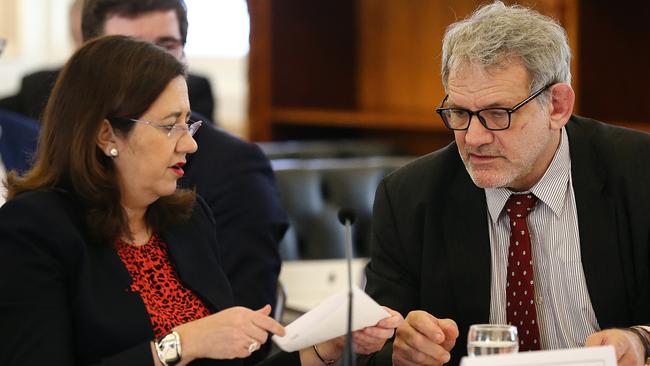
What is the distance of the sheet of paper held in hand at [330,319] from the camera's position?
6.03ft

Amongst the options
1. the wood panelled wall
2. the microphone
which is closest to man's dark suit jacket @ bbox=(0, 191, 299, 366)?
the microphone

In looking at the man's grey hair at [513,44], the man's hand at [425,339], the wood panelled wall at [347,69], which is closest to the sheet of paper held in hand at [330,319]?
the man's hand at [425,339]

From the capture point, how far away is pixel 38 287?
197 centimetres

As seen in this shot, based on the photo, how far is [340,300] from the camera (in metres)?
1.83

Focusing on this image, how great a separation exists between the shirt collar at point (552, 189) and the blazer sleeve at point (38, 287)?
868mm

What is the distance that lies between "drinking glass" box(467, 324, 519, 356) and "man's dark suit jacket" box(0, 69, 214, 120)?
6.60 feet

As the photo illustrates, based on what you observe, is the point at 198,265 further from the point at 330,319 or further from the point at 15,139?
the point at 15,139

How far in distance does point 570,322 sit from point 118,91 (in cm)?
106

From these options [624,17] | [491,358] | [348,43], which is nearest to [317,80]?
[348,43]

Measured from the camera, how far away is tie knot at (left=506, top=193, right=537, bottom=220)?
2.41 metres

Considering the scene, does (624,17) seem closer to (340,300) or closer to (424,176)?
(424,176)

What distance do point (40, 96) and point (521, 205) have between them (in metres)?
2.12

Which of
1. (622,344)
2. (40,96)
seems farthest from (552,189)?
(40,96)

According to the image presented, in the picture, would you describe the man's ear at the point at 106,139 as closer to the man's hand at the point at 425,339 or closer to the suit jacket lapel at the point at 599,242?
the man's hand at the point at 425,339
